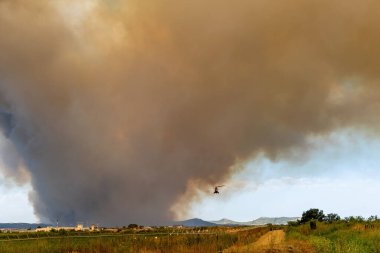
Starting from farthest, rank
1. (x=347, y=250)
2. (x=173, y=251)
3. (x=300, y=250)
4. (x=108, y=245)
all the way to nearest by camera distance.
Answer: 1. (x=108, y=245)
2. (x=173, y=251)
3. (x=300, y=250)
4. (x=347, y=250)

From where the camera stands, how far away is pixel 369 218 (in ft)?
208

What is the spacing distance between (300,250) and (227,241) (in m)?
16.1

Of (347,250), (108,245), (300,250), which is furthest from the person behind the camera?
(108,245)

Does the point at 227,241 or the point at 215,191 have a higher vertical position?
the point at 215,191

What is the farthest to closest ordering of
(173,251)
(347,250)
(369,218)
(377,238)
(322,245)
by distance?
(369,218) < (173,251) < (377,238) < (322,245) < (347,250)

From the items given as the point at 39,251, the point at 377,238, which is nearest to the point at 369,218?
the point at 377,238

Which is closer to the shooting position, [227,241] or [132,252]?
[132,252]

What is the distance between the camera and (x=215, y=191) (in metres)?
44.3

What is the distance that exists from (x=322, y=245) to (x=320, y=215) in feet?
258

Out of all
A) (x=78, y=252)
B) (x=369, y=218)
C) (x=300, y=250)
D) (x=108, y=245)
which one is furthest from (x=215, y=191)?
(x=369, y=218)

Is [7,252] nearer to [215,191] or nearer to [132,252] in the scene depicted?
[132,252]

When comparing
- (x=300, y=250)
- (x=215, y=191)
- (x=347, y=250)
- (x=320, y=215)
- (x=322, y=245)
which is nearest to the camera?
(x=347, y=250)

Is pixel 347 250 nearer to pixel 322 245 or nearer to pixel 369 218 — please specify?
pixel 322 245

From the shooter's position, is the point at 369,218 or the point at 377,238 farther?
the point at 369,218
